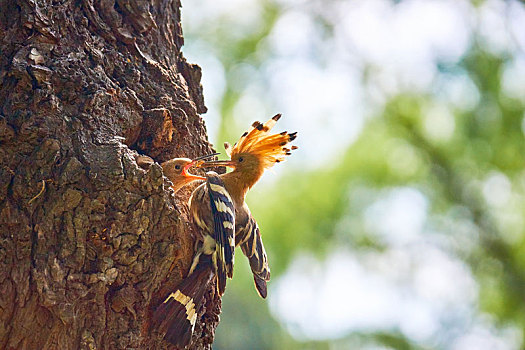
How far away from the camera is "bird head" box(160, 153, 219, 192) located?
7.99 ft

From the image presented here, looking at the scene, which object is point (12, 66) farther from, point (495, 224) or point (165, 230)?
point (495, 224)

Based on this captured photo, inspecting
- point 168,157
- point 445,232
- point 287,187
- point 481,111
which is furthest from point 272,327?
point 168,157

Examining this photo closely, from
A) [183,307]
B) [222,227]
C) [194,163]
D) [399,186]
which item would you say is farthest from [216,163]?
[399,186]

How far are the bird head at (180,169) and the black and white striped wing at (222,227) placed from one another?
83 mm

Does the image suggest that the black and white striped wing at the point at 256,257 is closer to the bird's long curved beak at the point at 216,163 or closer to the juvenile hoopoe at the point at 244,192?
the juvenile hoopoe at the point at 244,192

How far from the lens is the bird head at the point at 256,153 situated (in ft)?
8.88

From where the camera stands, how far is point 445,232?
5602 millimetres

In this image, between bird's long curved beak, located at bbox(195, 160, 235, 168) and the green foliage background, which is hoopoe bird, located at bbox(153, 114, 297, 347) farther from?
the green foliage background

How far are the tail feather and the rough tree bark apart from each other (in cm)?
3

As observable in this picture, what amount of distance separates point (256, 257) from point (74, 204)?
0.83m

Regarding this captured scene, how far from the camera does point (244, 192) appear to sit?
2.78 metres

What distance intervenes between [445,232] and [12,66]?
440 cm

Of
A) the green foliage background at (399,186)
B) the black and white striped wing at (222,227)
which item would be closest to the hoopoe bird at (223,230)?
the black and white striped wing at (222,227)

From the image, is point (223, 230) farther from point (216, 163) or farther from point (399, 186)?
point (399, 186)
